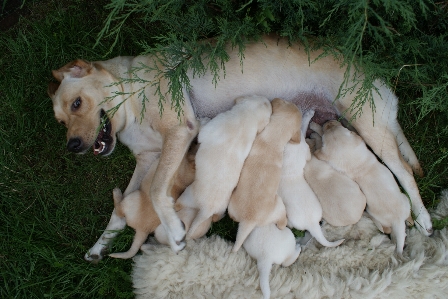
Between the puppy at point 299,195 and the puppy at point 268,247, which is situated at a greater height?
the puppy at point 299,195

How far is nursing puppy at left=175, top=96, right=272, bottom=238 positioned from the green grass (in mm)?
599

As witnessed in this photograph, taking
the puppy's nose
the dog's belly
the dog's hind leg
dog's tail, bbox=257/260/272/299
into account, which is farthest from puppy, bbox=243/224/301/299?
the puppy's nose

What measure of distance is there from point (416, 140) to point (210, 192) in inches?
76.2

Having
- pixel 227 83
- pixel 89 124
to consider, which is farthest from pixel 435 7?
pixel 89 124

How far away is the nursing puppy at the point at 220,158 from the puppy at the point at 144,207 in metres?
0.20

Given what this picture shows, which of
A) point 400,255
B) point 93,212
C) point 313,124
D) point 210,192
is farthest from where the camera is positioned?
point 93,212

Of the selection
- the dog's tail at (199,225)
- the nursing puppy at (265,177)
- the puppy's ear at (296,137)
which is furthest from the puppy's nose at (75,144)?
the puppy's ear at (296,137)

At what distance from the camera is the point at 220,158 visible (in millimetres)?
3025

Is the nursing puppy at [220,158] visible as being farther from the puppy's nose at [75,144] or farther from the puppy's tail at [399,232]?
the puppy's tail at [399,232]

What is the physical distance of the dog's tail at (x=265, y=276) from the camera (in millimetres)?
3053

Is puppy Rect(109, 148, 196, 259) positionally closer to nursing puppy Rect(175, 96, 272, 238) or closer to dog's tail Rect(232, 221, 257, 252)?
nursing puppy Rect(175, 96, 272, 238)

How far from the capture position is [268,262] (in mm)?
3092

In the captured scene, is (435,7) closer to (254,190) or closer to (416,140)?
(416,140)

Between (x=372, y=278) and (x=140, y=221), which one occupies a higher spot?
(x=140, y=221)
